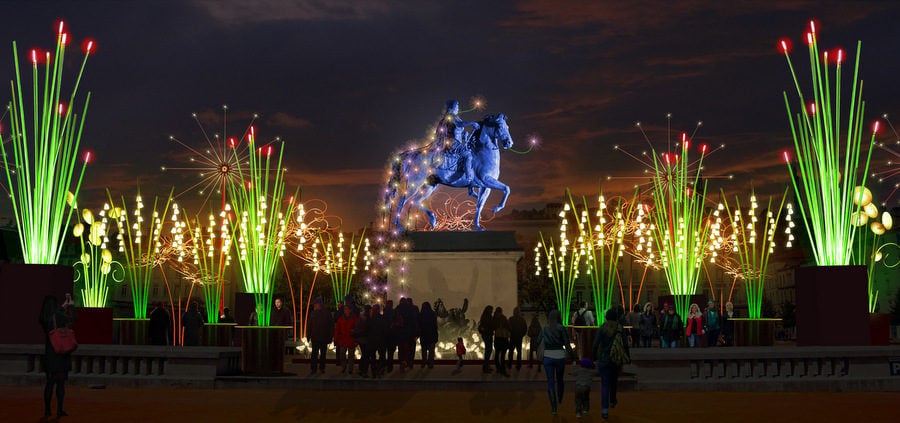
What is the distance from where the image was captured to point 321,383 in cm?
2103

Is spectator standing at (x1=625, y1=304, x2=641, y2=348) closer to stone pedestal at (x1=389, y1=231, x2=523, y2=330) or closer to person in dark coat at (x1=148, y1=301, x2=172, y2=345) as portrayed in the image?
stone pedestal at (x1=389, y1=231, x2=523, y2=330)

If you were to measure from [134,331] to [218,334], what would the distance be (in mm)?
2791

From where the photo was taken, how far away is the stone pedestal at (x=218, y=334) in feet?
102

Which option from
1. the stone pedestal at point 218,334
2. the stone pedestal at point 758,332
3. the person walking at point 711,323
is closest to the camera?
the person walking at point 711,323

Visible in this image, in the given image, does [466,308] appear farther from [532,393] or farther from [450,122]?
[532,393]

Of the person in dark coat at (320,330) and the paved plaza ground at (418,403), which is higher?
the person in dark coat at (320,330)

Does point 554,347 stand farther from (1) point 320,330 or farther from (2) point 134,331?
(2) point 134,331

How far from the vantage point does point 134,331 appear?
3173 centimetres

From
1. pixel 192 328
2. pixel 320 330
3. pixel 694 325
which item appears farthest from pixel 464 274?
pixel 192 328

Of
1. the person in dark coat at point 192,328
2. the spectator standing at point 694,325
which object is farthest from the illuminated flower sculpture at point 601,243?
the person in dark coat at point 192,328

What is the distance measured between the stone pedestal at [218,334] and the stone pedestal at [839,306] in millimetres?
17165

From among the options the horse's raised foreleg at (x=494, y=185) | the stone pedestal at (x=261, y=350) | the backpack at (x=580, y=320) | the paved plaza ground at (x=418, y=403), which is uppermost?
the horse's raised foreleg at (x=494, y=185)

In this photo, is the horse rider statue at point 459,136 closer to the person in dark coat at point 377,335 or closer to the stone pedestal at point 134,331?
the person in dark coat at point 377,335

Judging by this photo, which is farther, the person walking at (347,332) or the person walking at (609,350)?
the person walking at (347,332)
